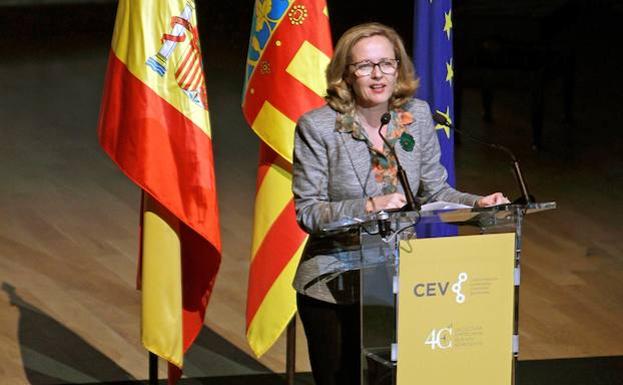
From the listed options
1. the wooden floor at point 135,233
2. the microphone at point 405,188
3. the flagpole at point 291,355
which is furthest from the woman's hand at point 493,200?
the wooden floor at point 135,233

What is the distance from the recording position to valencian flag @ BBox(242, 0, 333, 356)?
15.2 feet

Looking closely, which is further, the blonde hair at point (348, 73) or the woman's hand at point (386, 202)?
the blonde hair at point (348, 73)

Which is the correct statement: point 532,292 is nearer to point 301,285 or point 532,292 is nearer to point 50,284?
point 50,284

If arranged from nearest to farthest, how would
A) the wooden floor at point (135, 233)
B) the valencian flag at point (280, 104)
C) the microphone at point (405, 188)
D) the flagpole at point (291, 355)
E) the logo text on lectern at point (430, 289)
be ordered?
the microphone at point (405, 188) < the logo text on lectern at point (430, 289) < the valencian flag at point (280, 104) < the flagpole at point (291, 355) < the wooden floor at point (135, 233)

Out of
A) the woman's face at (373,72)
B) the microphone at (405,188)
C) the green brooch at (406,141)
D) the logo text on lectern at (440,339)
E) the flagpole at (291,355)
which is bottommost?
the flagpole at (291,355)

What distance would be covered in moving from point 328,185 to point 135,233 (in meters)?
3.85

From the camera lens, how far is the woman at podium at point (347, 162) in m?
3.46

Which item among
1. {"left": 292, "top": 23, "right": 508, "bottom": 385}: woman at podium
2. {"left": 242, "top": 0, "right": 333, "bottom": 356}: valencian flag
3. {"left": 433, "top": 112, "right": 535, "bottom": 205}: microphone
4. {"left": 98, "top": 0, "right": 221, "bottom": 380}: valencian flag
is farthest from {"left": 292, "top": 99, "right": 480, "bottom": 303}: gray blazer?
{"left": 242, "top": 0, "right": 333, "bottom": 356}: valencian flag

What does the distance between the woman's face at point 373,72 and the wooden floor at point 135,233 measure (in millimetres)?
2128

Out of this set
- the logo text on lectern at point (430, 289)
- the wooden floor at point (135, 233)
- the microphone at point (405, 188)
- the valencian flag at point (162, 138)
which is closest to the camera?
the microphone at point (405, 188)

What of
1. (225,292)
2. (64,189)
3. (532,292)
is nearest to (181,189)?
(225,292)

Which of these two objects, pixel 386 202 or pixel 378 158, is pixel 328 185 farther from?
pixel 386 202

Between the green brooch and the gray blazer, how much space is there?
11 millimetres

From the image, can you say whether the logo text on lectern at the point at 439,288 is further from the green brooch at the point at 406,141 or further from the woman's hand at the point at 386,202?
the green brooch at the point at 406,141
